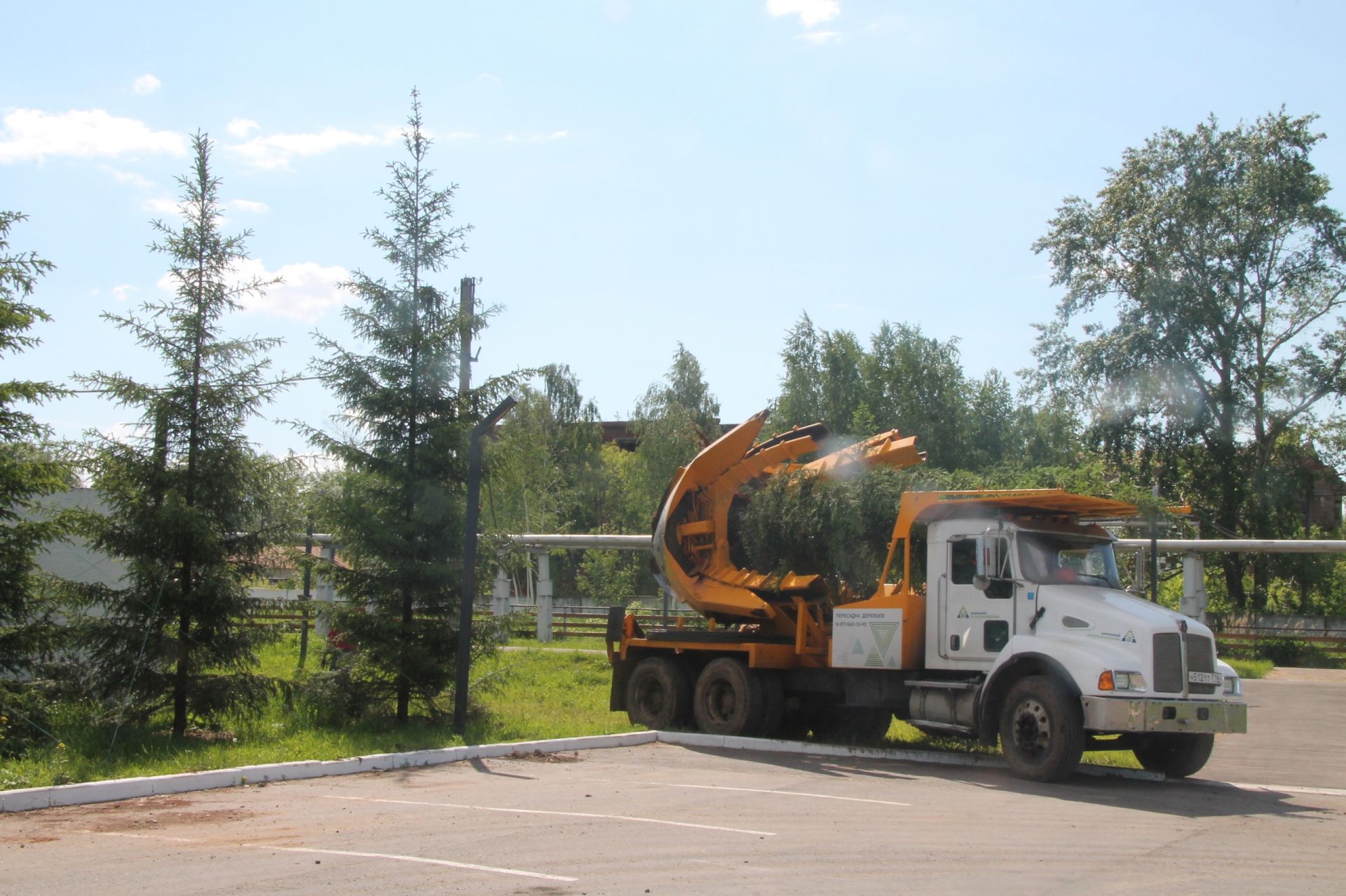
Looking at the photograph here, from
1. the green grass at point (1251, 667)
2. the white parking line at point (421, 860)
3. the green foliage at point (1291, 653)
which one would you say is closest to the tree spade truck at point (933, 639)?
the white parking line at point (421, 860)

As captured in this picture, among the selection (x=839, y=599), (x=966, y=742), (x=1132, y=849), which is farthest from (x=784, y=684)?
(x=1132, y=849)

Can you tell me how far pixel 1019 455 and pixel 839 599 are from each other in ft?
123

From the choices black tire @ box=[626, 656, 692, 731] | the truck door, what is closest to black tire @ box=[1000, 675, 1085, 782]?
the truck door

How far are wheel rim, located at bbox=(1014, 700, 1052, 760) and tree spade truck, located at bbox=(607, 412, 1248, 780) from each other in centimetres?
2

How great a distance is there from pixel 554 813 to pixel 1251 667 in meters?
27.9

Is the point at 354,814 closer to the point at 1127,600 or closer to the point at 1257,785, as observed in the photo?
the point at 1127,600

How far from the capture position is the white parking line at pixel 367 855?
23.4 feet

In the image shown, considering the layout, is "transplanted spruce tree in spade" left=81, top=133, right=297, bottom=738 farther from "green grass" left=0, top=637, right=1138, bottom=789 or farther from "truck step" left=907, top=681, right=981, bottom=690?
"truck step" left=907, top=681, right=981, bottom=690

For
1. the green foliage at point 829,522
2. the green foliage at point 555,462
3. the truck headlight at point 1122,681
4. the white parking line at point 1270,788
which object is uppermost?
the green foliage at point 555,462

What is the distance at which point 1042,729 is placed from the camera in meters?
11.9

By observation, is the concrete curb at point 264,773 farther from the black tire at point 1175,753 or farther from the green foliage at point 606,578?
the green foliage at point 606,578

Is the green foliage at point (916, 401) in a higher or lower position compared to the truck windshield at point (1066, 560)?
higher

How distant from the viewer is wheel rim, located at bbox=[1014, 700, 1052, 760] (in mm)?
11891

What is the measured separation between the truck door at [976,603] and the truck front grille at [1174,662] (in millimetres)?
1610
